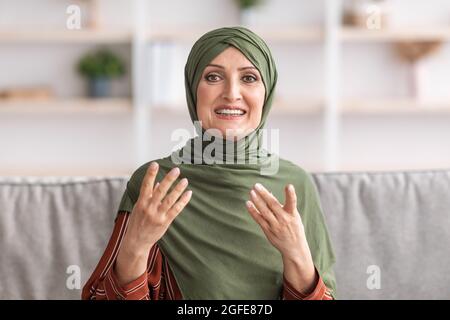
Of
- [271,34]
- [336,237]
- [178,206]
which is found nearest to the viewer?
[178,206]

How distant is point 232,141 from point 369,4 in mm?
3183

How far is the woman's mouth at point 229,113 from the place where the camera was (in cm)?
107

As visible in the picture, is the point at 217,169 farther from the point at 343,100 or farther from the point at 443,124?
the point at 443,124

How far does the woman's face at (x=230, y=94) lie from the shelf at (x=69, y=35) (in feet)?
9.65

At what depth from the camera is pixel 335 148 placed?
406 cm

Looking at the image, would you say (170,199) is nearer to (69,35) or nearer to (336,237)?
(336,237)

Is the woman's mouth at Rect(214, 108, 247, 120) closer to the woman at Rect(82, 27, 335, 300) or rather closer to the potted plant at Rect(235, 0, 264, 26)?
the woman at Rect(82, 27, 335, 300)

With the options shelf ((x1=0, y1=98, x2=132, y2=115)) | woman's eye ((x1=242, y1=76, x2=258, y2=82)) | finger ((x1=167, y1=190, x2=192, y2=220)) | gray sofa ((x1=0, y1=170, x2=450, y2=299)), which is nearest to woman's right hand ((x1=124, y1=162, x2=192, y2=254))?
finger ((x1=167, y1=190, x2=192, y2=220))

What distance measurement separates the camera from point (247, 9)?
4.07m

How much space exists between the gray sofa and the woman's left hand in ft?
1.84

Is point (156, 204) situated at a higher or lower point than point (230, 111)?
lower

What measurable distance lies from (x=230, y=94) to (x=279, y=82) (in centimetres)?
316

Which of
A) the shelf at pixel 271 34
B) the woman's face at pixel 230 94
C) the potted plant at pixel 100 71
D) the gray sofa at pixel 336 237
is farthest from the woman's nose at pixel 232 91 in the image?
the potted plant at pixel 100 71

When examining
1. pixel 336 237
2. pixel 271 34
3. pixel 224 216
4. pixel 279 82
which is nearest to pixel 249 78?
pixel 224 216
